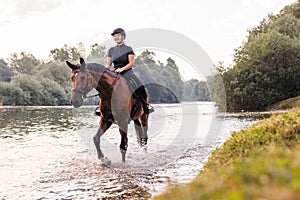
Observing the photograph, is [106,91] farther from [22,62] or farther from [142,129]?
[22,62]

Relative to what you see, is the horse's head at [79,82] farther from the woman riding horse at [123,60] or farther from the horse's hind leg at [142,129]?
the horse's hind leg at [142,129]

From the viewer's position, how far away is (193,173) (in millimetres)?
9055

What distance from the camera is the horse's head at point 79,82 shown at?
1012cm

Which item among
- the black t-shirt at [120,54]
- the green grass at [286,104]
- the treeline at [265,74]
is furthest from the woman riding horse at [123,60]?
the treeline at [265,74]

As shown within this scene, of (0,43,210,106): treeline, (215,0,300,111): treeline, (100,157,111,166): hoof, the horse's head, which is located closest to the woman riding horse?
the horse's head

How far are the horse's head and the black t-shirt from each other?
1.51 metres

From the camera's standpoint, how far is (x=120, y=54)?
11.5 meters

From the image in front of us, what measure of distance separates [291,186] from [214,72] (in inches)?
1847

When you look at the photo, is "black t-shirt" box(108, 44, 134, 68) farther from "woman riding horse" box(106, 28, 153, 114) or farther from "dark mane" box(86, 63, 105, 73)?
"dark mane" box(86, 63, 105, 73)

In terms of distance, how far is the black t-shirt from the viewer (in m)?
11.5

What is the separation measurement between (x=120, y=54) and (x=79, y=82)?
77.5 inches

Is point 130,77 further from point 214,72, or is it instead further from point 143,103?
point 214,72

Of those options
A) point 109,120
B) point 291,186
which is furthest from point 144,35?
point 291,186

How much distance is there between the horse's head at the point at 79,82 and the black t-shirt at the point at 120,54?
59.3 inches
